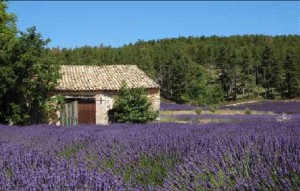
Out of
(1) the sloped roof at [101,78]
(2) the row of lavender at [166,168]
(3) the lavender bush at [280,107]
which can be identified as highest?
(1) the sloped roof at [101,78]

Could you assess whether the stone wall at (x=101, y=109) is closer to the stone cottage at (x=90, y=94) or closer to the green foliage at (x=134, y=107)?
the stone cottage at (x=90, y=94)

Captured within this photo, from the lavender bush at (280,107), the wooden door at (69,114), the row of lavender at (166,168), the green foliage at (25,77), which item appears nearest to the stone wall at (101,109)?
the wooden door at (69,114)

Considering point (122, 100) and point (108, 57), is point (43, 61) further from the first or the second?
point (108, 57)

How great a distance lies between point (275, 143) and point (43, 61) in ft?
48.2

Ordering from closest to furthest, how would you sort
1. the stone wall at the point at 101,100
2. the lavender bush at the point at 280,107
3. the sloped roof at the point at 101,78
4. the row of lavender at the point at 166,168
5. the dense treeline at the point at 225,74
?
the row of lavender at the point at 166,168
the stone wall at the point at 101,100
the sloped roof at the point at 101,78
the lavender bush at the point at 280,107
the dense treeline at the point at 225,74

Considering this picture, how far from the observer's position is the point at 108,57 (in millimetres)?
63344

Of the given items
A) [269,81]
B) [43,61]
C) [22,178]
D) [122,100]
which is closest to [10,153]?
[22,178]

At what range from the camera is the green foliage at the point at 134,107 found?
18328 mm

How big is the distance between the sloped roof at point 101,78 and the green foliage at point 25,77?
1962mm

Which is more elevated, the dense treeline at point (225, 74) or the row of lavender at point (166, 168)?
the dense treeline at point (225, 74)

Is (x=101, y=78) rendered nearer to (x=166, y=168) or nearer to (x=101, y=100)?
(x=101, y=100)

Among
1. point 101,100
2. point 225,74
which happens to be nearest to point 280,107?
point 101,100

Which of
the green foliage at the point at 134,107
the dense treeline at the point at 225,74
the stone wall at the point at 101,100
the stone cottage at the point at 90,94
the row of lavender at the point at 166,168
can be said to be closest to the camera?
the row of lavender at the point at 166,168

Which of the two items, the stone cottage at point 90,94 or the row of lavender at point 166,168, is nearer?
the row of lavender at point 166,168
